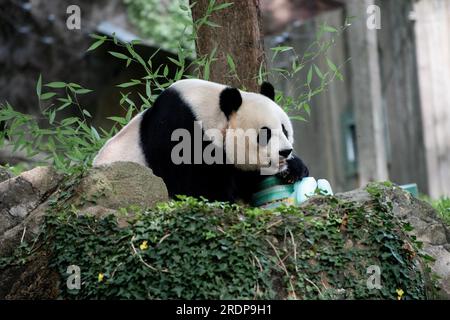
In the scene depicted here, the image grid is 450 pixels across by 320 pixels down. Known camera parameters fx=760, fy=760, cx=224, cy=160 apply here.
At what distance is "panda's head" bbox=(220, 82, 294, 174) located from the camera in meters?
5.16

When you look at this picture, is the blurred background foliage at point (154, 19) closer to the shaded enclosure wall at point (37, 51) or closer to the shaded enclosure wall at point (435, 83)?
the shaded enclosure wall at point (37, 51)

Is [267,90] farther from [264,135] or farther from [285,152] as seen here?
[285,152]

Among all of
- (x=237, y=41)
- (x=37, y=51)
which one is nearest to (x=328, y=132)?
(x=37, y=51)

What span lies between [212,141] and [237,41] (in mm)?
1218

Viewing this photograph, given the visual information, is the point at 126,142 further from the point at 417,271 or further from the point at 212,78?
the point at 417,271

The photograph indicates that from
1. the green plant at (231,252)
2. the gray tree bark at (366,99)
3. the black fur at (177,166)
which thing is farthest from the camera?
the gray tree bark at (366,99)

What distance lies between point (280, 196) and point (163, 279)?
178cm

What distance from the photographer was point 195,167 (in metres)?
5.04

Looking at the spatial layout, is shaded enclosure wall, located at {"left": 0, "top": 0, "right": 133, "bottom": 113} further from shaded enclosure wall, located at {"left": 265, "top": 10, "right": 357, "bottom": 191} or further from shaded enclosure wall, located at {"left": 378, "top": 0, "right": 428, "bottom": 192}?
shaded enclosure wall, located at {"left": 378, "top": 0, "right": 428, "bottom": 192}

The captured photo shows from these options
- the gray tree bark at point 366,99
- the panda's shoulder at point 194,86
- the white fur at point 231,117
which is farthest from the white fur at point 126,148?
the gray tree bark at point 366,99

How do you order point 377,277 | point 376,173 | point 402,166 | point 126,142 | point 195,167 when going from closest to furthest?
1. point 377,277
2. point 195,167
3. point 126,142
4. point 376,173
5. point 402,166

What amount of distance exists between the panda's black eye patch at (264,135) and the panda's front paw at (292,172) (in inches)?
8.8

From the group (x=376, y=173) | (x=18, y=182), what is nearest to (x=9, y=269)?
(x=18, y=182)

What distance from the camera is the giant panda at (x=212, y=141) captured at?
5.07 meters
